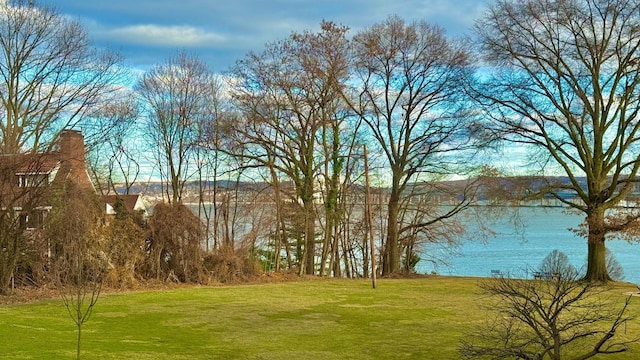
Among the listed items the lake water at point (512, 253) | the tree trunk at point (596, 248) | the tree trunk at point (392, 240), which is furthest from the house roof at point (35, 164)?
the tree trunk at point (596, 248)

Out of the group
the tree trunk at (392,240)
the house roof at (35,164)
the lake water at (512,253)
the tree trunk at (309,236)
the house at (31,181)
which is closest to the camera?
the house at (31,181)

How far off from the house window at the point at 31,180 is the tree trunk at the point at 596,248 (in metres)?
16.5

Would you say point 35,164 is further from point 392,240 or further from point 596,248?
point 596,248

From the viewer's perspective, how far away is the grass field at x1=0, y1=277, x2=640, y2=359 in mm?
9289

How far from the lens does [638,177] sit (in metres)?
19.1

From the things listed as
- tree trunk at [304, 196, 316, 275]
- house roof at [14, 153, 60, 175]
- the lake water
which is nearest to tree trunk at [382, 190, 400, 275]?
the lake water

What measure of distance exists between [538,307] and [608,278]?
50.5 feet

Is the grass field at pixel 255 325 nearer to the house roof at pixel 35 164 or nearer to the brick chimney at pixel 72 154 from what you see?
the house roof at pixel 35 164

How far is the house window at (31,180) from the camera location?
15.7m

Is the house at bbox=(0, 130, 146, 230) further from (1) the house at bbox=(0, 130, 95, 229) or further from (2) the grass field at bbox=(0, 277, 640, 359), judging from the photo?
(2) the grass field at bbox=(0, 277, 640, 359)

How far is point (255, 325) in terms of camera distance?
38.8ft

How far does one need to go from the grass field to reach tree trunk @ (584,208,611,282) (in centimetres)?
201

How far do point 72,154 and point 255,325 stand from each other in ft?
32.3

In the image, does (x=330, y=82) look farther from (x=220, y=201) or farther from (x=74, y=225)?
(x=74, y=225)
